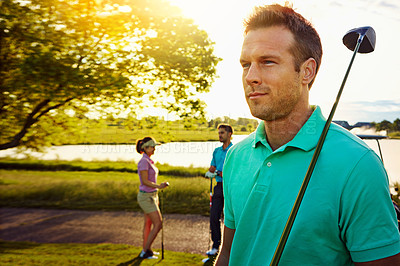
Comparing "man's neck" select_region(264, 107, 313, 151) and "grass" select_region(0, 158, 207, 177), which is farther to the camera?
"grass" select_region(0, 158, 207, 177)

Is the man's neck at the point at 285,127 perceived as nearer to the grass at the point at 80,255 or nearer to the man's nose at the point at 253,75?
the man's nose at the point at 253,75

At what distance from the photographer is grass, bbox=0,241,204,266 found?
6.86 metres

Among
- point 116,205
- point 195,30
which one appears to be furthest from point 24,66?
point 116,205

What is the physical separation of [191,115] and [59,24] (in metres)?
3.48

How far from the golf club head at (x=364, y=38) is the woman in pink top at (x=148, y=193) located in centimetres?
564

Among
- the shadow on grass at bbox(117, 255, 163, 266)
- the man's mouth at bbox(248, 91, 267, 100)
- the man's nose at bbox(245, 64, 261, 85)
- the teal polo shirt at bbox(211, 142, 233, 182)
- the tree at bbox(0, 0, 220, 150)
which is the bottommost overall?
the shadow on grass at bbox(117, 255, 163, 266)

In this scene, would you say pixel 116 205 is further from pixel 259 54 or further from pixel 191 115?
pixel 259 54

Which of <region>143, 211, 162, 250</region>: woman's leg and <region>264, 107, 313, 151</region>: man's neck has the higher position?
<region>264, 107, 313, 151</region>: man's neck

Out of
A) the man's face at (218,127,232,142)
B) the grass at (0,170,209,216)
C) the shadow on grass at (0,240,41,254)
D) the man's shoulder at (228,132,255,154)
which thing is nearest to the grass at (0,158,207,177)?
the grass at (0,170,209,216)

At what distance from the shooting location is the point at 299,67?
4.83 ft

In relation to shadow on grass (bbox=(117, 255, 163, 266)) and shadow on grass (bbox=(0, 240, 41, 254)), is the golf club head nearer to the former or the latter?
shadow on grass (bbox=(117, 255, 163, 266))

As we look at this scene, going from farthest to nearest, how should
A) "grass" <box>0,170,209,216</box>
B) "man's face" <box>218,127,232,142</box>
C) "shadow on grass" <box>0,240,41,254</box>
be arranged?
1. "grass" <box>0,170,209,216</box>
2. "shadow on grass" <box>0,240,41,254</box>
3. "man's face" <box>218,127,232,142</box>

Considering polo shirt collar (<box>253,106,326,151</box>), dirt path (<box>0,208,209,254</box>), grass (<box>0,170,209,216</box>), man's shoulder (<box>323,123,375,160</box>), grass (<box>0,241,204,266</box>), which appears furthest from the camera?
grass (<box>0,170,209,216</box>)

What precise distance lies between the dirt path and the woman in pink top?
3.67 ft
